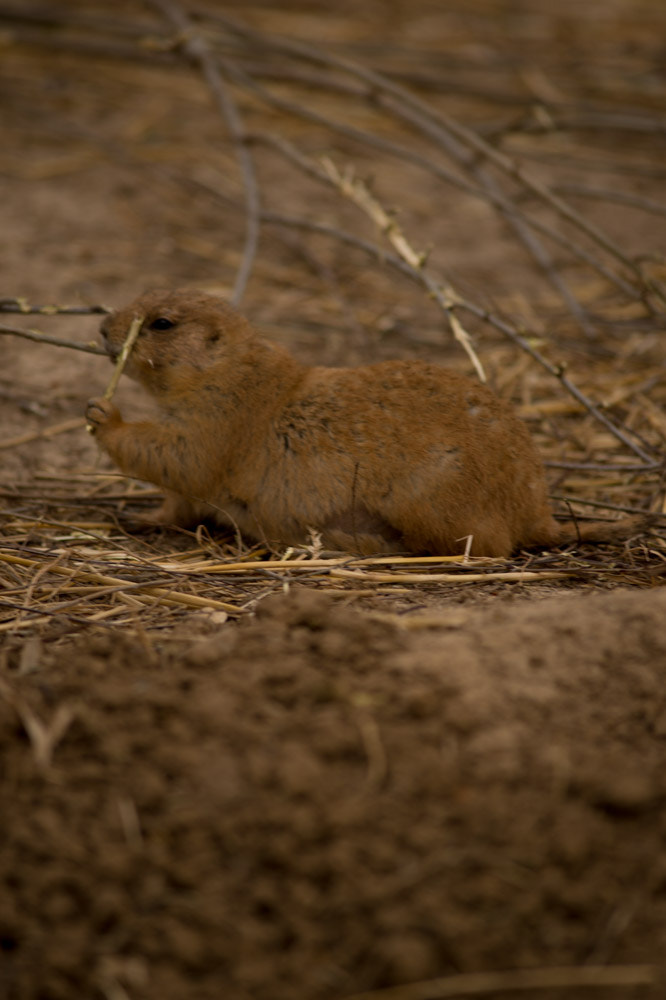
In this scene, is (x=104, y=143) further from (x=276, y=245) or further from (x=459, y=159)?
(x=459, y=159)

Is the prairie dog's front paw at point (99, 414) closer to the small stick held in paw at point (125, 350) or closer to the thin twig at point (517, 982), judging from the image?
the small stick held in paw at point (125, 350)

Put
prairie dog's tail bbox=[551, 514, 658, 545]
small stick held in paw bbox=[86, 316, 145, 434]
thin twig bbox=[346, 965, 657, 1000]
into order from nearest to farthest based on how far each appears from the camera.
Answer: thin twig bbox=[346, 965, 657, 1000] < prairie dog's tail bbox=[551, 514, 658, 545] < small stick held in paw bbox=[86, 316, 145, 434]

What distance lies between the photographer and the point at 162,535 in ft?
A: 14.2

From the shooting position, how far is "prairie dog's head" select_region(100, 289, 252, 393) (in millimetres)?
4164

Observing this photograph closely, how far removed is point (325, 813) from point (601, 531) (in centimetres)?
208

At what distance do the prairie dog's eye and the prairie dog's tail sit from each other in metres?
1.82

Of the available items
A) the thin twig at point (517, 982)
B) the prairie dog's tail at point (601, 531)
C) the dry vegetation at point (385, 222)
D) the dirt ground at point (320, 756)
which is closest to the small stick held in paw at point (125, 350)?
the dry vegetation at point (385, 222)

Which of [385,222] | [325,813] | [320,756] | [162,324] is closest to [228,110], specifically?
[385,222]

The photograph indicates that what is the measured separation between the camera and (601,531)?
155 inches

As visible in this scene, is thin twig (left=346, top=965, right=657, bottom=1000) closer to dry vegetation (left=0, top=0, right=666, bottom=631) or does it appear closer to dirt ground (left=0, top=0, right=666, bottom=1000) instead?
dirt ground (left=0, top=0, right=666, bottom=1000)

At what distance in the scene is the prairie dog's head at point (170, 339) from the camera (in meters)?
4.16

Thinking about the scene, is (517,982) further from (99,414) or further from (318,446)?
(99,414)

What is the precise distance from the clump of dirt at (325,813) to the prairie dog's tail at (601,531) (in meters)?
1.18

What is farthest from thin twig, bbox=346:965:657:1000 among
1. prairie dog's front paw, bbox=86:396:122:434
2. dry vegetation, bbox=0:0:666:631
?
prairie dog's front paw, bbox=86:396:122:434
